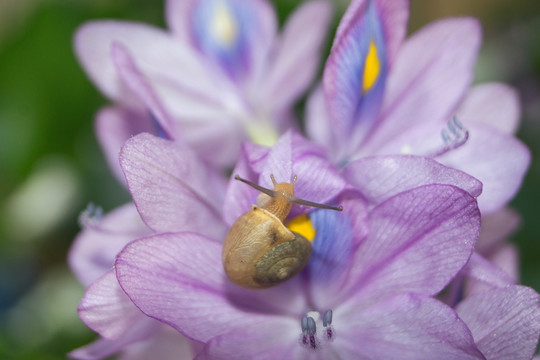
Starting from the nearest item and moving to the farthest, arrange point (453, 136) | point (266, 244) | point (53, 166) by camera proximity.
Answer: point (266, 244), point (453, 136), point (53, 166)

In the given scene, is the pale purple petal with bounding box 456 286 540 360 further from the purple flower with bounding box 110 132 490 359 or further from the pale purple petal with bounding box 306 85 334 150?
the pale purple petal with bounding box 306 85 334 150

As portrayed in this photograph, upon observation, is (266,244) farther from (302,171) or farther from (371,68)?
(371,68)

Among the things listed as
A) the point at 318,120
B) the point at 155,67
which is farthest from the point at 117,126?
the point at 318,120

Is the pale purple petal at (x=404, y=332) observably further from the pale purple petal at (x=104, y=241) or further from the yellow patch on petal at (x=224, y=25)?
the yellow patch on petal at (x=224, y=25)

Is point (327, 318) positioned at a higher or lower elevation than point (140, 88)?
lower

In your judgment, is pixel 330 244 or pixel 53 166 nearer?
pixel 330 244

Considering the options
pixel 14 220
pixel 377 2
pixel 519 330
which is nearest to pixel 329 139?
pixel 377 2
